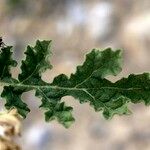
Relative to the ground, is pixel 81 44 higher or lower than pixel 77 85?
higher

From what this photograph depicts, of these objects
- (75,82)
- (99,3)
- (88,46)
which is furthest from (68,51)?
(75,82)

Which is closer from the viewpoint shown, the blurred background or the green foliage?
the green foliage

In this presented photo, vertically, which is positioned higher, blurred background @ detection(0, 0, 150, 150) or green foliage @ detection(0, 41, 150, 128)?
blurred background @ detection(0, 0, 150, 150)

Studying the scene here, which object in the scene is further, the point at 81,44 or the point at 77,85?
the point at 81,44

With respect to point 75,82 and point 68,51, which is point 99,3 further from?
point 75,82

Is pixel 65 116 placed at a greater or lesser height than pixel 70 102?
lesser

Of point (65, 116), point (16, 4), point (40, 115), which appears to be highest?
point (16, 4)
